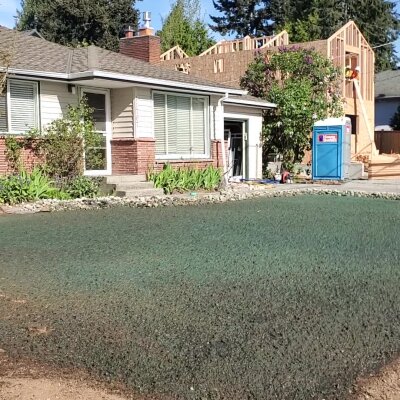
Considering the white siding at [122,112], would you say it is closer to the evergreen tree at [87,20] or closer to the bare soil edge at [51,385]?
the bare soil edge at [51,385]

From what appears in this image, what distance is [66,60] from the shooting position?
16562 mm

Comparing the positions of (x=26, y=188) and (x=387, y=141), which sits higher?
(x=387, y=141)

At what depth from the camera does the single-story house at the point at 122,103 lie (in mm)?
14578

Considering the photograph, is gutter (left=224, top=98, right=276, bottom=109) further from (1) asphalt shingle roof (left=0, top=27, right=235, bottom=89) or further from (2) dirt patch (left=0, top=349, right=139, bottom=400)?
(2) dirt patch (left=0, top=349, right=139, bottom=400)

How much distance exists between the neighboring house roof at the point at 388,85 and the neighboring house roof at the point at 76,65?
24.3 meters

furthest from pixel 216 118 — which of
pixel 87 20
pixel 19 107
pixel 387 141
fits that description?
pixel 87 20

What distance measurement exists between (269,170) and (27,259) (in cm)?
1632

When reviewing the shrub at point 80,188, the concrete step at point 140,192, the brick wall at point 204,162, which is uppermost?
the brick wall at point 204,162

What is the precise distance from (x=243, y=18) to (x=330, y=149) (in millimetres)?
44447

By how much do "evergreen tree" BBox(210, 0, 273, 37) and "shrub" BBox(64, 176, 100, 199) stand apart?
50.8m

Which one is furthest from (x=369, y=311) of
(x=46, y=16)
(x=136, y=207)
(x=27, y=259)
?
(x=46, y=16)

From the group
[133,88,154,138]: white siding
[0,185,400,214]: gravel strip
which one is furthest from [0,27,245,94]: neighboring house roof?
[0,185,400,214]: gravel strip

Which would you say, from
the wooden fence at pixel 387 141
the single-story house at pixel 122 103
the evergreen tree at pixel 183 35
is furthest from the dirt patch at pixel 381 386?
the evergreen tree at pixel 183 35

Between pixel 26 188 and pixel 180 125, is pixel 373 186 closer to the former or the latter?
pixel 180 125
